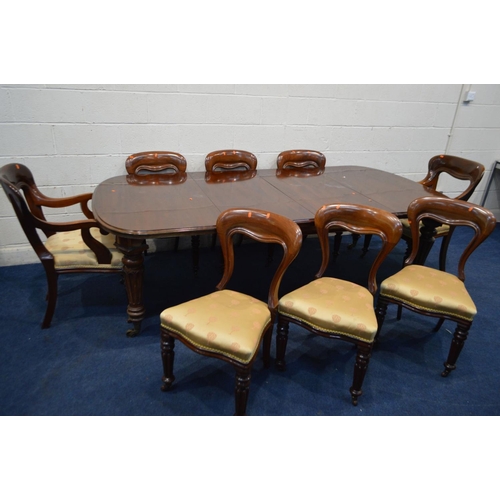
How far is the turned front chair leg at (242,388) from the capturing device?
1.45 meters

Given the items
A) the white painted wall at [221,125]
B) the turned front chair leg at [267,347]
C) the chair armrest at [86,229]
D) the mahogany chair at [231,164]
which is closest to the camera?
the turned front chair leg at [267,347]

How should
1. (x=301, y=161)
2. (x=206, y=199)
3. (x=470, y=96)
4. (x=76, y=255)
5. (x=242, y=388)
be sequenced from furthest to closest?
(x=470, y=96) < (x=301, y=161) < (x=206, y=199) < (x=76, y=255) < (x=242, y=388)

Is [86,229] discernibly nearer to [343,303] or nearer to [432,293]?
[343,303]

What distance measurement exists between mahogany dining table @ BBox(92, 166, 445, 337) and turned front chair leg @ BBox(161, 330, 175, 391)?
1.36 feet

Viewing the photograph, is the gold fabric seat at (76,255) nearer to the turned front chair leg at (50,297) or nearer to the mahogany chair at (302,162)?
the turned front chair leg at (50,297)

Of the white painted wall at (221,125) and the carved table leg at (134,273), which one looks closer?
the carved table leg at (134,273)

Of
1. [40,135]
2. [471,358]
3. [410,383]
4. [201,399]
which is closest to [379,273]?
[471,358]

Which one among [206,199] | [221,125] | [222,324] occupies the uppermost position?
[221,125]

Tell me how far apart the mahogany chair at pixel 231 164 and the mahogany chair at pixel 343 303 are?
3.18 feet

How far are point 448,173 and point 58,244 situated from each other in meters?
2.69

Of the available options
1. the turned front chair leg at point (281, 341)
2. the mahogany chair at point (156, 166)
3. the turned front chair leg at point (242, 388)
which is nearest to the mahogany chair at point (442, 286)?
the turned front chair leg at point (281, 341)

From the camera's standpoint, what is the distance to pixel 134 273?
185 centimetres

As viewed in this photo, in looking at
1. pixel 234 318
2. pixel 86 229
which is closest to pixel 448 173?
pixel 234 318

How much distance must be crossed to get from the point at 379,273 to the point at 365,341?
1.40 meters
